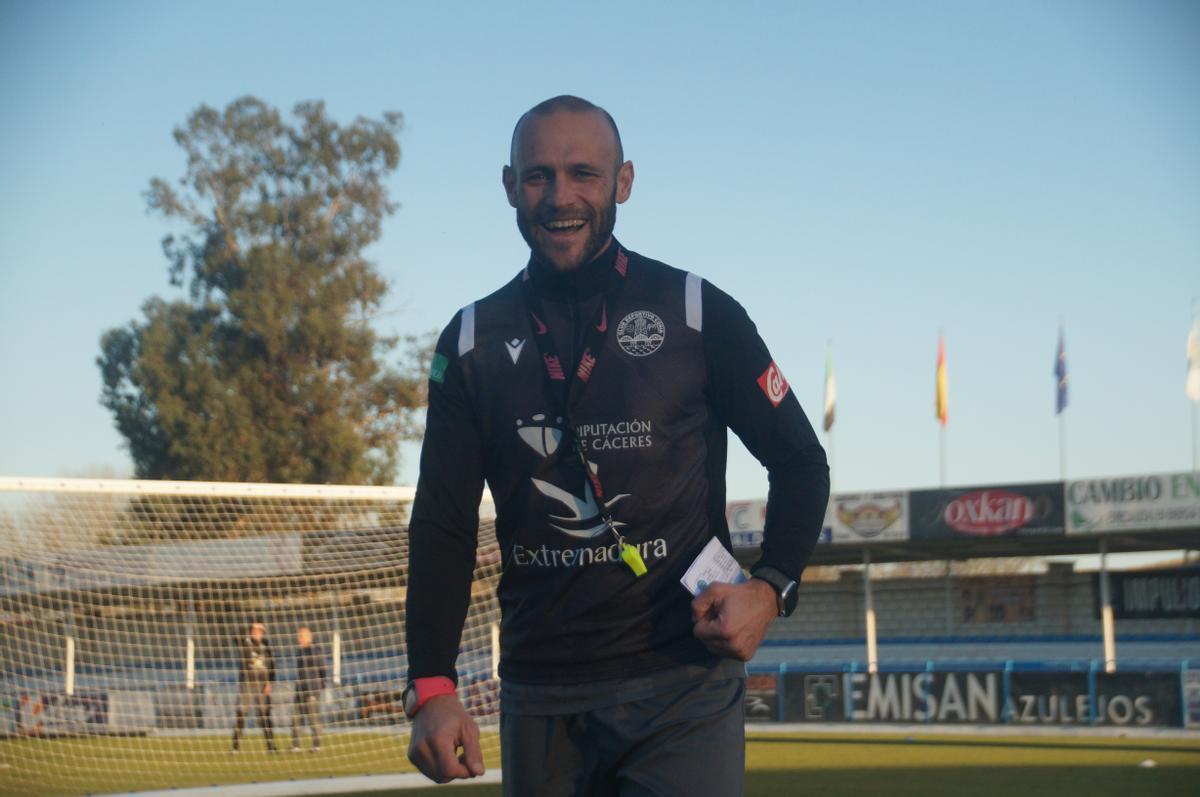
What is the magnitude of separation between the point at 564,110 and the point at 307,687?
52.6 feet

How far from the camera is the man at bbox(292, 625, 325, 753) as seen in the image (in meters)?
17.8

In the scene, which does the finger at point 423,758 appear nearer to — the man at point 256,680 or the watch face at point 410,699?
the watch face at point 410,699

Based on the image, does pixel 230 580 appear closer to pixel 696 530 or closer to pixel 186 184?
pixel 696 530

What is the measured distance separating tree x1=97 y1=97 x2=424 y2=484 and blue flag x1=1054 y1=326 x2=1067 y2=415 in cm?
1817

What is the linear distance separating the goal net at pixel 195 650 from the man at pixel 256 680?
0.10 meters

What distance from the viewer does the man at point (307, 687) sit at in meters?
17.8

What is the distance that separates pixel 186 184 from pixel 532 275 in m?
39.5

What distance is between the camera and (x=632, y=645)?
2.81 meters

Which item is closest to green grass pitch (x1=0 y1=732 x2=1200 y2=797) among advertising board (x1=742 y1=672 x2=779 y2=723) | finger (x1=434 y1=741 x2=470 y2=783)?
advertising board (x1=742 y1=672 x2=779 y2=723)

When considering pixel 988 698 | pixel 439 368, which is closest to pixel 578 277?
pixel 439 368

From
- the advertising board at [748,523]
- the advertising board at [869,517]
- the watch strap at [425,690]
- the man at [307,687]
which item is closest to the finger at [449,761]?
the watch strap at [425,690]

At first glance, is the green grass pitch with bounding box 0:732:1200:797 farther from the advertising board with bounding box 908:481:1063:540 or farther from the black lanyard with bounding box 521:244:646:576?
the black lanyard with bounding box 521:244:646:576

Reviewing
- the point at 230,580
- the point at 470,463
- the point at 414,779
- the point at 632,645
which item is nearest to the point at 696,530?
the point at 632,645

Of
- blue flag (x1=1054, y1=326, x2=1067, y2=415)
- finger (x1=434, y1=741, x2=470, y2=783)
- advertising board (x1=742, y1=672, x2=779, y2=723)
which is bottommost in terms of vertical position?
advertising board (x1=742, y1=672, x2=779, y2=723)
